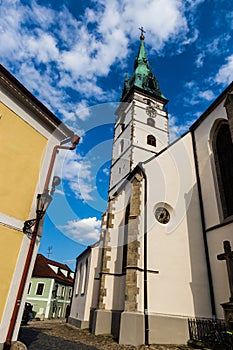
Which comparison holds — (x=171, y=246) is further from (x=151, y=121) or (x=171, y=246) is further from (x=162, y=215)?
(x=151, y=121)

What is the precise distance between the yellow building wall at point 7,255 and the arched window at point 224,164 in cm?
912

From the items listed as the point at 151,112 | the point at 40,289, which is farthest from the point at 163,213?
Answer: the point at 40,289

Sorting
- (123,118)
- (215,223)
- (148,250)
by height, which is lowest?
(148,250)

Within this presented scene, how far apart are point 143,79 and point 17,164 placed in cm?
2857

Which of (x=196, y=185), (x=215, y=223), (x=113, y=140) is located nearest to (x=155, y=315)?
(x=215, y=223)

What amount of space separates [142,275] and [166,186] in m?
4.77

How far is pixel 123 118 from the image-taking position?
27500 millimetres

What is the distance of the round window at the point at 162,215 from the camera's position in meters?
11.2

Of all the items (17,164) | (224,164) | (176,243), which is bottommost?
(176,243)

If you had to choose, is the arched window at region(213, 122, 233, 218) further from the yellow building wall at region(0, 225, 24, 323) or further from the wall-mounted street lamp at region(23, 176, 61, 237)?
the yellow building wall at region(0, 225, 24, 323)

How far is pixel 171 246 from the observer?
10.6 m

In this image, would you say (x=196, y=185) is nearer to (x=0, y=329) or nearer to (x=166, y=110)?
(x=0, y=329)

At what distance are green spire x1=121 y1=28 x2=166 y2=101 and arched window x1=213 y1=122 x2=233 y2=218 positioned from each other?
57.3 feet

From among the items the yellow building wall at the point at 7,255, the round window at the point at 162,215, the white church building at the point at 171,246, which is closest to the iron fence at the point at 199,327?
the white church building at the point at 171,246
